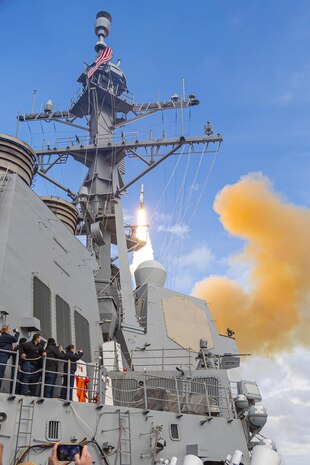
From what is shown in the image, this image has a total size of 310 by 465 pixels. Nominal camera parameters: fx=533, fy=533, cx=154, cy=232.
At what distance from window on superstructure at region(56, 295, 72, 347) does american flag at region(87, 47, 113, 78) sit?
32.5 feet

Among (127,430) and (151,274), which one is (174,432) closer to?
(127,430)

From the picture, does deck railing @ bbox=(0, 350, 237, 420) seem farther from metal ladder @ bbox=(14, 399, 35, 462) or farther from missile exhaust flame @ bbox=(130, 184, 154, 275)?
missile exhaust flame @ bbox=(130, 184, 154, 275)

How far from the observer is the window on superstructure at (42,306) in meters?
7.89

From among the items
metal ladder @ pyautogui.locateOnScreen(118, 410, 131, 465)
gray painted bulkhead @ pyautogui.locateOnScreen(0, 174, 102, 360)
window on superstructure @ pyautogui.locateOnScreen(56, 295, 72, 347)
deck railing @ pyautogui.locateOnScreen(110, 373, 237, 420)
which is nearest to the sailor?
gray painted bulkhead @ pyautogui.locateOnScreen(0, 174, 102, 360)

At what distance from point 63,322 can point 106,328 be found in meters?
3.56

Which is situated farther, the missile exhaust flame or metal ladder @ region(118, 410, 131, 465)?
the missile exhaust flame

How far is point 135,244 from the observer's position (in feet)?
58.6

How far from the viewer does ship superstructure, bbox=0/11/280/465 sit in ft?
20.7

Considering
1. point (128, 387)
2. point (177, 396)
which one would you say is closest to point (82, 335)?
point (128, 387)

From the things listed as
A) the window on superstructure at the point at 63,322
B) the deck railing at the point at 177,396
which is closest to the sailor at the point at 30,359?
the deck railing at the point at 177,396

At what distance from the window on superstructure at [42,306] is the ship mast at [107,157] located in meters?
4.05

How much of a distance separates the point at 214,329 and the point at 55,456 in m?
11.9

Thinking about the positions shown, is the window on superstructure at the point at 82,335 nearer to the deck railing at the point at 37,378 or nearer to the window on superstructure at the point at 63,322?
the window on superstructure at the point at 63,322

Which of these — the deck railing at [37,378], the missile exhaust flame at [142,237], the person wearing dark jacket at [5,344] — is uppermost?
the missile exhaust flame at [142,237]
